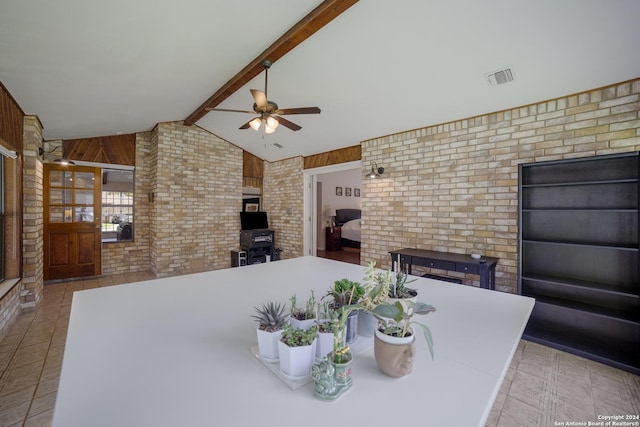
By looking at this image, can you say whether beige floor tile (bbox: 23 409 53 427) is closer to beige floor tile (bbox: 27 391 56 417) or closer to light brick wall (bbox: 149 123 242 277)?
beige floor tile (bbox: 27 391 56 417)

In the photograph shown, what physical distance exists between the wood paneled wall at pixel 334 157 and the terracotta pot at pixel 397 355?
4308 millimetres

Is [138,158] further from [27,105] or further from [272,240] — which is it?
[272,240]

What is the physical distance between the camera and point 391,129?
13.8ft

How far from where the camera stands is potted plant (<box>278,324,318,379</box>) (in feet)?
2.63

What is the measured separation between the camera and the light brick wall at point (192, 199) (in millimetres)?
5285

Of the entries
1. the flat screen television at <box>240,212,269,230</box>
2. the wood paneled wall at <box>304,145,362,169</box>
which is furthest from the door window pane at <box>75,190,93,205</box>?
the wood paneled wall at <box>304,145,362,169</box>

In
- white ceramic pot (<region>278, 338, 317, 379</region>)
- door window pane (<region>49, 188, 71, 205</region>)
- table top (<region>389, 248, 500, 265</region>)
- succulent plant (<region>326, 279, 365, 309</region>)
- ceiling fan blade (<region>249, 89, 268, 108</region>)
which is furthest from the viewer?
door window pane (<region>49, 188, 71, 205</region>)

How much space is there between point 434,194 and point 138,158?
5.40 m

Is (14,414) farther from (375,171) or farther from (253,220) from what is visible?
(253,220)

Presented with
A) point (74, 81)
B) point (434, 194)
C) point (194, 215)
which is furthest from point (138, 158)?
point (434, 194)

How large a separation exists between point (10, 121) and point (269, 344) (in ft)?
13.1

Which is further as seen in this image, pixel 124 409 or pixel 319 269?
pixel 319 269

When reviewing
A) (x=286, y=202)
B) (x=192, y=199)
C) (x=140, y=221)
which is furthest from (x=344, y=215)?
(x=140, y=221)

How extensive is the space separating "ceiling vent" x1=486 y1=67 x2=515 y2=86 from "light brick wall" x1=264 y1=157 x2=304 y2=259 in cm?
380
